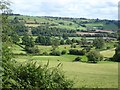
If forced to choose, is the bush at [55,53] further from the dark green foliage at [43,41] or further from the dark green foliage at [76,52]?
the dark green foliage at [43,41]

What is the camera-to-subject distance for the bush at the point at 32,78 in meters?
12.0

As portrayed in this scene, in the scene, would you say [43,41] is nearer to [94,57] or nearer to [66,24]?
[94,57]

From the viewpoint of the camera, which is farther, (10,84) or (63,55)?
(63,55)

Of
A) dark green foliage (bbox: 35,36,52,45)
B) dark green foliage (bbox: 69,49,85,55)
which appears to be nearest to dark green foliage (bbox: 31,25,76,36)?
dark green foliage (bbox: 35,36,52,45)

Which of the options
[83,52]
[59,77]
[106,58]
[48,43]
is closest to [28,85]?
[59,77]

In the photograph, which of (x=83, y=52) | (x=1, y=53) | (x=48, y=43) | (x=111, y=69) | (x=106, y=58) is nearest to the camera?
(x=1, y=53)

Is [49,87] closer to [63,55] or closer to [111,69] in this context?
[111,69]

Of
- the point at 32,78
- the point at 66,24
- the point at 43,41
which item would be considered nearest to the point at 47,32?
the point at 43,41

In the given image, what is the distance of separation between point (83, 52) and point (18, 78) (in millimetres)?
58172

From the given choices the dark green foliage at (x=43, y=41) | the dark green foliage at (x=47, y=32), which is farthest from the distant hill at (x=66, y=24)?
the dark green foliage at (x=43, y=41)

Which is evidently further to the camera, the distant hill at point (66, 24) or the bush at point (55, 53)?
the distant hill at point (66, 24)

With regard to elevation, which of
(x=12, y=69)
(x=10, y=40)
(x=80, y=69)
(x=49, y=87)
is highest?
(x=10, y=40)

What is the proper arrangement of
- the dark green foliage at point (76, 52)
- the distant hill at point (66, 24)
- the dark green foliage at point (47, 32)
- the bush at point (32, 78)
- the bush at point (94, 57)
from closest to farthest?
the bush at point (32, 78)
the bush at point (94, 57)
the dark green foliage at point (76, 52)
the dark green foliage at point (47, 32)
the distant hill at point (66, 24)

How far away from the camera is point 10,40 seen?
1320cm
